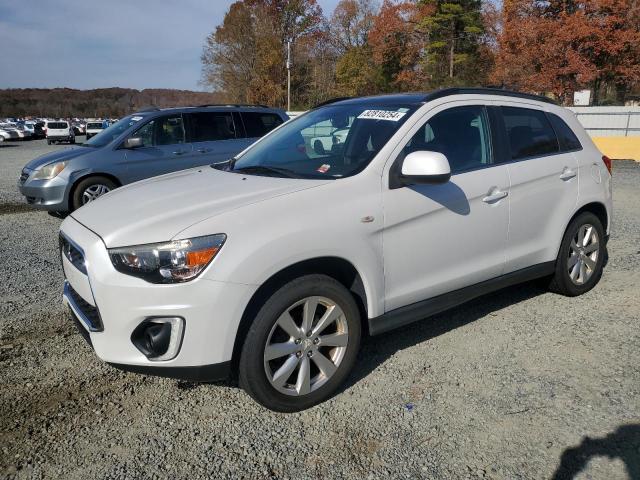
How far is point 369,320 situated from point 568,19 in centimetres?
3292

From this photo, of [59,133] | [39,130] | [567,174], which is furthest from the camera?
[39,130]

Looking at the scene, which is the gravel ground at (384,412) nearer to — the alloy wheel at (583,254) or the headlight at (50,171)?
the alloy wheel at (583,254)

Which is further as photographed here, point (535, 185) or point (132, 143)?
point (132, 143)

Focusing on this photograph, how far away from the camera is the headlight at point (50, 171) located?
25.9 feet

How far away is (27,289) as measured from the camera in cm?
495

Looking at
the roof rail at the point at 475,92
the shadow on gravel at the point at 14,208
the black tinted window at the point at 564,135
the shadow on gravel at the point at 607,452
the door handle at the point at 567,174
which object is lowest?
the shadow on gravel at the point at 607,452

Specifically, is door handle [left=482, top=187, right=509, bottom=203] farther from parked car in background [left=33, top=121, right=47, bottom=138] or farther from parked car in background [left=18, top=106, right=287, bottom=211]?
parked car in background [left=33, top=121, right=47, bottom=138]

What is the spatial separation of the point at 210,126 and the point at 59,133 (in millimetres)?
37839

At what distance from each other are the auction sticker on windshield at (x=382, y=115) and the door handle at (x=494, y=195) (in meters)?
0.83

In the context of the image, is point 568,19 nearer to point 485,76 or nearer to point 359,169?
point 485,76

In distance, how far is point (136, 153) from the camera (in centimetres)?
826

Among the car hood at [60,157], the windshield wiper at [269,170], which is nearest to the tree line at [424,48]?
the car hood at [60,157]

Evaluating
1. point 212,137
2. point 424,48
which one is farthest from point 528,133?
point 424,48

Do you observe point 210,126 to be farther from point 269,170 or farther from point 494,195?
point 494,195
